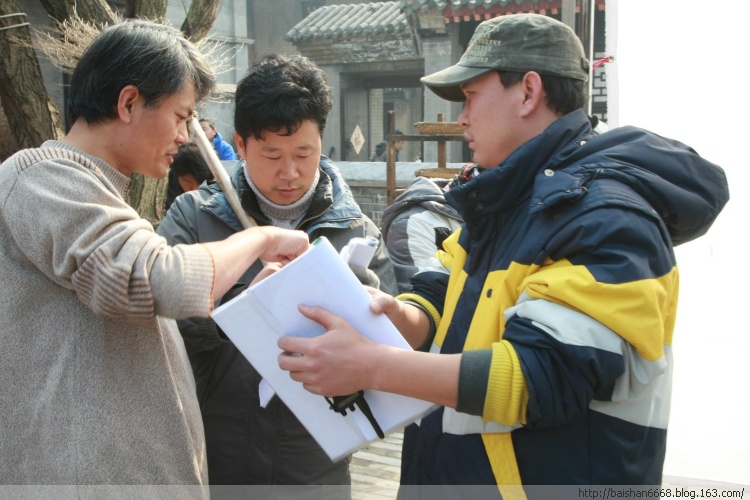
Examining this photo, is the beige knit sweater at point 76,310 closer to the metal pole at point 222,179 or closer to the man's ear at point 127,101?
the man's ear at point 127,101

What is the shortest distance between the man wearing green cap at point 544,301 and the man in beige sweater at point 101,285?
1.08 feet

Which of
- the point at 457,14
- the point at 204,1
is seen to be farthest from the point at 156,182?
the point at 457,14

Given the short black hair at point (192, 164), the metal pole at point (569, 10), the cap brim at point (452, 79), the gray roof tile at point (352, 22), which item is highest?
the gray roof tile at point (352, 22)

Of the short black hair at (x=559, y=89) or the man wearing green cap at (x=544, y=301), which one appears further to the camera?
the short black hair at (x=559, y=89)

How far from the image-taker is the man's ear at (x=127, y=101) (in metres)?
1.58

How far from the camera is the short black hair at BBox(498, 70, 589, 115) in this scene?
1.58 metres

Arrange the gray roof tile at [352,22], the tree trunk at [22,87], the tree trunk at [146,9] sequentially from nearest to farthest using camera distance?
the tree trunk at [22,87] < the tree trunk at [146,9] < the gray roof tile at [352,22]

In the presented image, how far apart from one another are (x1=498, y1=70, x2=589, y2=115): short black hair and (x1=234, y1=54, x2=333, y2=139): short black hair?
751 millimetres

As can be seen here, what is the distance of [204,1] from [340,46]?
11474 millimetres

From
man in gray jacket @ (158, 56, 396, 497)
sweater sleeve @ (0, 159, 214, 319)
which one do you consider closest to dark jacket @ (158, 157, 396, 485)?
man in gray jacket @ (158, 56, 396, 497)

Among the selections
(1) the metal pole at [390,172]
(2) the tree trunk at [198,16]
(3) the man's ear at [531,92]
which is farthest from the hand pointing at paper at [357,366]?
(1) the metal pole at [390,172]

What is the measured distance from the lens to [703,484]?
140 inches

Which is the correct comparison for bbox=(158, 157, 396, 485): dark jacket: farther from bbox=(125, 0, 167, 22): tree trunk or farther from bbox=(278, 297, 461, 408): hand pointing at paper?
bbox=(125, 0, 167, 22): tree trunk

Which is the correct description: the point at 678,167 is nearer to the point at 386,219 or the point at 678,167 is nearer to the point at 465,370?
the point at 465,370
